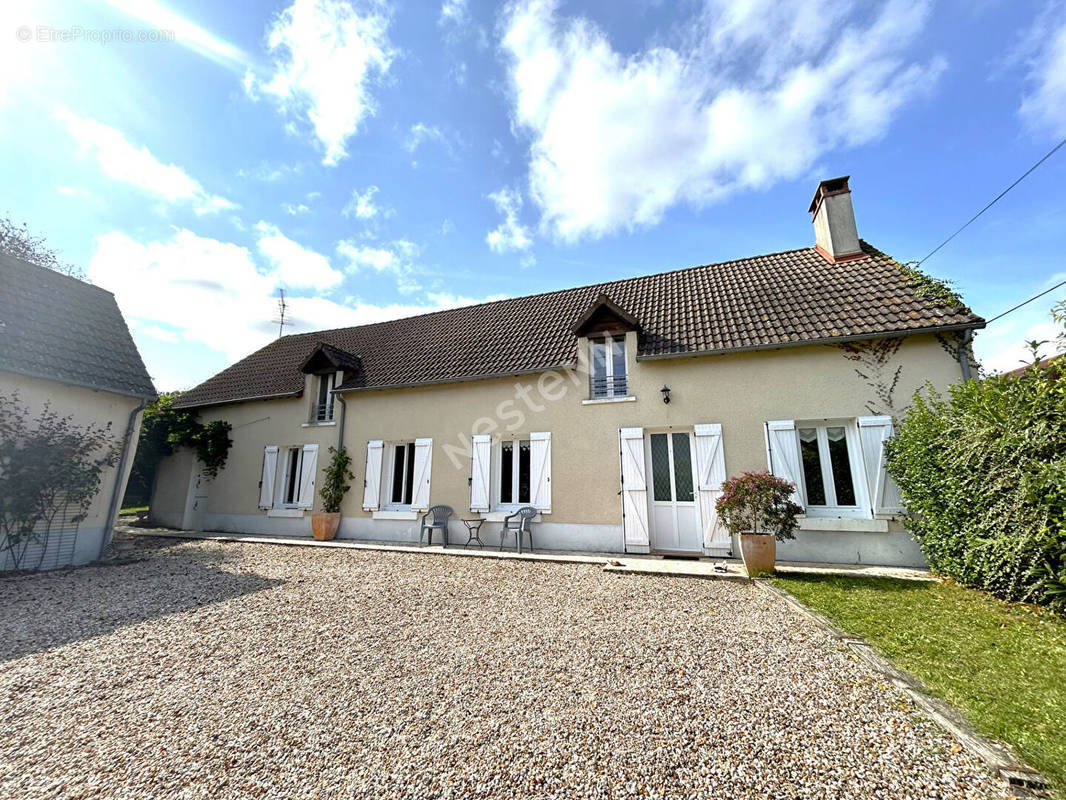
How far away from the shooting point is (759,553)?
637 cm

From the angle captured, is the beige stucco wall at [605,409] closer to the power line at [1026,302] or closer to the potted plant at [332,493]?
the potted plant at [332,493]

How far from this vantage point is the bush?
6.32 m

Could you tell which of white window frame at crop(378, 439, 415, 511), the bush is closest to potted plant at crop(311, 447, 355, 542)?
white window frame at crop(378, 439, 415, 511)

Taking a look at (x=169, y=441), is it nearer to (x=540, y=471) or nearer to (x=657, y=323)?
(x=540, y=471)

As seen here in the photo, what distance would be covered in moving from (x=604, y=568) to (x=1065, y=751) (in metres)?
5.04

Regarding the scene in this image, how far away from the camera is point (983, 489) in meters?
5.13

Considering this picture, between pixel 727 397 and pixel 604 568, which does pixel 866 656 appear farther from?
pixel 727 397

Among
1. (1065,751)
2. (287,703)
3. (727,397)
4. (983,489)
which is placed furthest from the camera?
(727,397)

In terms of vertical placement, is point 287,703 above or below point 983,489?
below

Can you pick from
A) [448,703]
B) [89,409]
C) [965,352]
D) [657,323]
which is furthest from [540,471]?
[89,409]

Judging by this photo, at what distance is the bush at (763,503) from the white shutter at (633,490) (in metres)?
1.81

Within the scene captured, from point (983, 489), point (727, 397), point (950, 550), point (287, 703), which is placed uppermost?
point (727, 397)

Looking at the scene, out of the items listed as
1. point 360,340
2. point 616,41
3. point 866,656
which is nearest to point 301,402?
point 360,340

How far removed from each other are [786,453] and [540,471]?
467 cm
